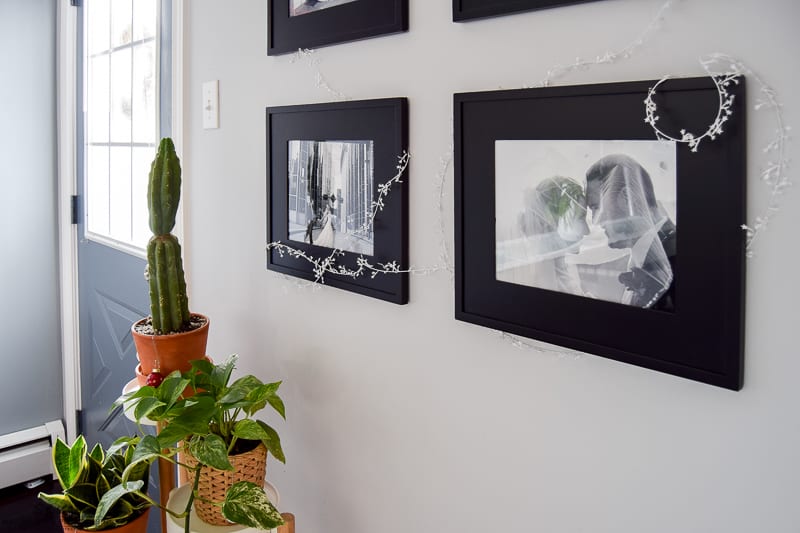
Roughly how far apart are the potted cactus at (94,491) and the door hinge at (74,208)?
1.42 meters

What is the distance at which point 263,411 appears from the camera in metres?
1.51

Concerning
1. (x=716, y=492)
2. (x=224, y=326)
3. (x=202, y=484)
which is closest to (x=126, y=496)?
(x=202, y=484)

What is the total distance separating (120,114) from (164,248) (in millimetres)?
950

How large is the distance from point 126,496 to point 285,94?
88 cm

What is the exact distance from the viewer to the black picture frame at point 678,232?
714 millimetres

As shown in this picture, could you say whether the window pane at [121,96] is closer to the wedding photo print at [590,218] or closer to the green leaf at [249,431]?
the green leaf at [249,431]

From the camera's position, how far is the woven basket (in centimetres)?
116

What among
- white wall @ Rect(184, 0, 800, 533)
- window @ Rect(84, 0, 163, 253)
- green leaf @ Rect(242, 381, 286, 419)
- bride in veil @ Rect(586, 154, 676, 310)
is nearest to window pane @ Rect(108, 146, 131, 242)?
window @ Rect(84, 0, 163, 253)

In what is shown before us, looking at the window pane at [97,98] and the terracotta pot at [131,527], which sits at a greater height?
the window pane at [97,98]

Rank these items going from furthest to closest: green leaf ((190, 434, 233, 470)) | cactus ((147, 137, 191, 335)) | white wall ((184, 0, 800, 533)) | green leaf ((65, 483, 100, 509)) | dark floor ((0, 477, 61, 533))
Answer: dark floor ((0, 477, 61, 533)), cactus ((147, 137, 191, 335)), green leaf ((65, 483, 100, 509)), green leaf ((190, 434, 233, 470)), white wall ((184, 0, 800, 533))

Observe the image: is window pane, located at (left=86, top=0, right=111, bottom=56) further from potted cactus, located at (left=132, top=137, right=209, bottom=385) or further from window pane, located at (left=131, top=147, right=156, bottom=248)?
potted cactus, located at (left=132, top=137, right=209, bottom=385)

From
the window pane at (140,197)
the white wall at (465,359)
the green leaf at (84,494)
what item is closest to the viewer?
the white wall at (465,359)

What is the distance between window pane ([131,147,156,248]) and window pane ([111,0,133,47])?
36 centimetres

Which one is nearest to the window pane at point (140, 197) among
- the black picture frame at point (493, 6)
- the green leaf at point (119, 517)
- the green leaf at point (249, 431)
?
the green leaf at point (119, 517)
